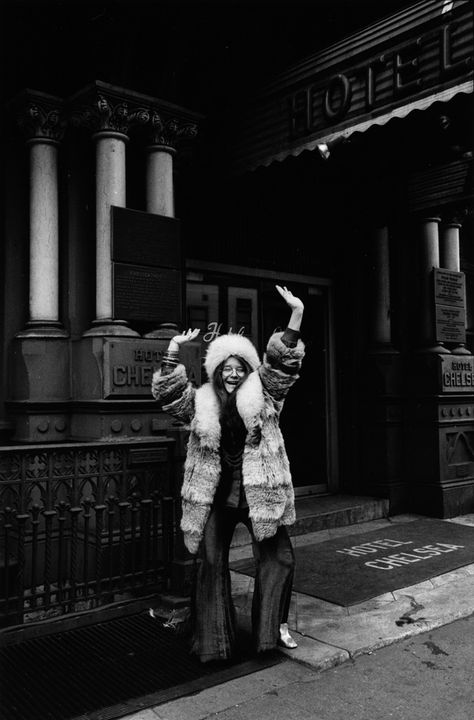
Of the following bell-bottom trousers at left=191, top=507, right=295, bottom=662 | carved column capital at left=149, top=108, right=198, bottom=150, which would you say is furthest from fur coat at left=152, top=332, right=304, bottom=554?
carved column capital at left=149, top=108, right=198, bottom=150

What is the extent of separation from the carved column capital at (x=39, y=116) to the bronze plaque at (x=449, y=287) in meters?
5.56

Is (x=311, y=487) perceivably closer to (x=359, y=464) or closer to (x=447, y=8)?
(x=359, y=464)

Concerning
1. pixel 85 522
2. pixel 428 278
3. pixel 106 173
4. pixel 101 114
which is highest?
pixel 101 114

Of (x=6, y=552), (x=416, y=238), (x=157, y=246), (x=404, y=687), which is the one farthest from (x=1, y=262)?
(x=416, y=238)

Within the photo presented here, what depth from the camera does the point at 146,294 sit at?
259 inches

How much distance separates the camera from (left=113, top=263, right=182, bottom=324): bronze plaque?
641 cm

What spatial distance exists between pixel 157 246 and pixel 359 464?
186 inches

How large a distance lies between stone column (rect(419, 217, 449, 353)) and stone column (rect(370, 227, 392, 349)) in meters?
0.48

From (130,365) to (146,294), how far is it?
0.72 m

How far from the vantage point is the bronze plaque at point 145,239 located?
21.1 ft

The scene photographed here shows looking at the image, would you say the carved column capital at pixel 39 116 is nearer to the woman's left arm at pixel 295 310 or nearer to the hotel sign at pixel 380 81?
the hotel sign at pixel 380 81

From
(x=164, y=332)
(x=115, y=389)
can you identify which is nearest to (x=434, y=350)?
(x=164, y=332)

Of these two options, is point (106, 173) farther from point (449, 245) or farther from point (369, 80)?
point (449, 245)

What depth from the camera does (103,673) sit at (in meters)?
4.25
